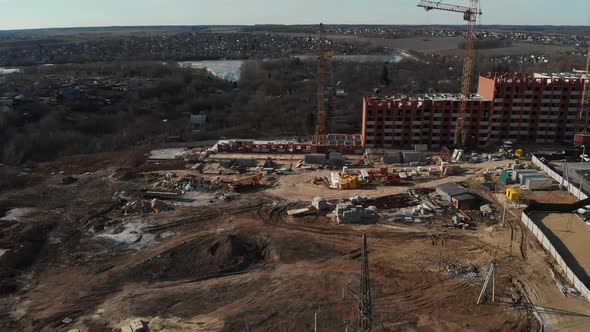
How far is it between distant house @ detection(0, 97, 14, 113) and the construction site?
21.6 meters

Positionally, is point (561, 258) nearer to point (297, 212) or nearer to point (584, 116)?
point (297, 212)

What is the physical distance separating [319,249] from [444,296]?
815 cm

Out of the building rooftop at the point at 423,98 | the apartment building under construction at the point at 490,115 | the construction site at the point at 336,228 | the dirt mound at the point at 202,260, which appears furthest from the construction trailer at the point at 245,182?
the building rooftop at the point at 423,98

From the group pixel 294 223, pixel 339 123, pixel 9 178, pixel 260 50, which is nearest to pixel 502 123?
pixel 339 123

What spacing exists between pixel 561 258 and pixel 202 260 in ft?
66.5

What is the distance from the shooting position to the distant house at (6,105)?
65188 millimetres

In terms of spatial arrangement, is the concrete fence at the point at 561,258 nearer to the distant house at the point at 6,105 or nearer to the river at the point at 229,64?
the distant house at the point at 6,105

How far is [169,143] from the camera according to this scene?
5700 cm

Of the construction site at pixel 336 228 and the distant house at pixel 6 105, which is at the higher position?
the distant house at pixel 6 105

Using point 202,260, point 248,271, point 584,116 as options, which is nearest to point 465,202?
point 248,271

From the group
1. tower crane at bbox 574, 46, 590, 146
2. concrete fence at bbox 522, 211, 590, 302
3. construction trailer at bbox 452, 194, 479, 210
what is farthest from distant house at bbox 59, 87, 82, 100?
tower crane at bbox 574, 46, 590, 146

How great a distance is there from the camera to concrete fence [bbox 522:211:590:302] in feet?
79.6

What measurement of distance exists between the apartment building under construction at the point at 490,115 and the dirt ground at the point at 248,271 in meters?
18.8

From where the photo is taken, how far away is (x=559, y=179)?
128ft
